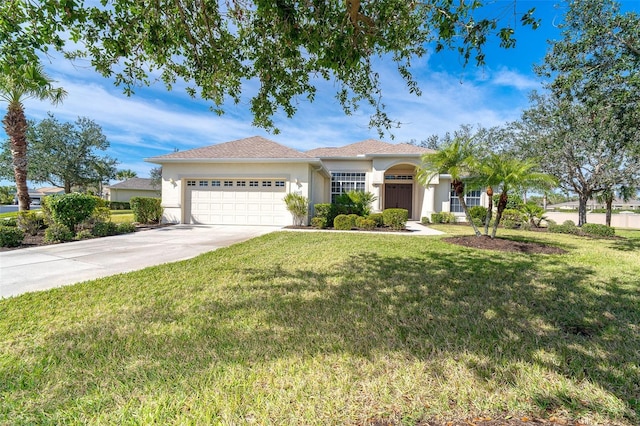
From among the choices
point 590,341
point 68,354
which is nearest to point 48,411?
point 68,354

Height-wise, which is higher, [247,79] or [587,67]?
[587,67]

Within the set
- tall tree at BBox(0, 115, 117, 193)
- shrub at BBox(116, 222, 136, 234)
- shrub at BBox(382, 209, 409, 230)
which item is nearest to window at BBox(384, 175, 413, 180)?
shrub at BBox(382, 209, 409, 230)

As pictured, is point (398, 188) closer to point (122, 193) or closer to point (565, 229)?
point (565, 229)

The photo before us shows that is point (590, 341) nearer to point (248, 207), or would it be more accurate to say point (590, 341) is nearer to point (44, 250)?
point (44, 250)

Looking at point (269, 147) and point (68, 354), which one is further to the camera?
point (269, 147)

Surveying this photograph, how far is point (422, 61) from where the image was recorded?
5.88m

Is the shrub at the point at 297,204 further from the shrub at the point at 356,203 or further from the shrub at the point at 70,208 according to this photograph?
the shrub at the point at 70,208

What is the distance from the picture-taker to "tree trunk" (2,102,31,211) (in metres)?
12.7

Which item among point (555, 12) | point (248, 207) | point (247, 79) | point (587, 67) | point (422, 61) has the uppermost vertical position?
point (555, 12)

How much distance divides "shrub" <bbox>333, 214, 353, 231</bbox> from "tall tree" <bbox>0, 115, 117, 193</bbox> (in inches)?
1200

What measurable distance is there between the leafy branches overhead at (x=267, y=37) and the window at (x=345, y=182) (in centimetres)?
1153

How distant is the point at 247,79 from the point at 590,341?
6.82m

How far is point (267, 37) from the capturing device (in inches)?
204

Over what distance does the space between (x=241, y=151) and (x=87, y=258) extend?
920 centimetres
